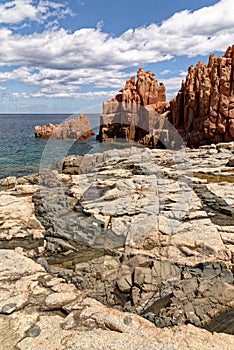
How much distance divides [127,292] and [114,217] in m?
7.42

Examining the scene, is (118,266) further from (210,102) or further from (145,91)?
(145,91)

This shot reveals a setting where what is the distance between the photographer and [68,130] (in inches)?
3871

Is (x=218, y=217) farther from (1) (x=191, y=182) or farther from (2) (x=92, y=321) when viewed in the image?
(2) (x=92, y=321)

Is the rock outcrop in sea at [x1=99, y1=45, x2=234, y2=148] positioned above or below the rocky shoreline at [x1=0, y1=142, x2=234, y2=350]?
above

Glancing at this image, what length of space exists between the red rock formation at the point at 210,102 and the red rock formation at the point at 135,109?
1582 cm

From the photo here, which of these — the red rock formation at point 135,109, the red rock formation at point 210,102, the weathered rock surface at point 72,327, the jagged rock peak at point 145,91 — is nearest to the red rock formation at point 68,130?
the red rock formation at point 135,109

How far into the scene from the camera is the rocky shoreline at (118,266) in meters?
9.39

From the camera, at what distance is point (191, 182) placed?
2708 cm

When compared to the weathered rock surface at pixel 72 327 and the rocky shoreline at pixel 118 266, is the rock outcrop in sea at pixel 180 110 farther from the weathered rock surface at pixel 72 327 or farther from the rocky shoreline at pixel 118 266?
the weathered rock surface at pixel 72 327

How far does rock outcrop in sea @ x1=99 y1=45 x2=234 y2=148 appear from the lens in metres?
58.0

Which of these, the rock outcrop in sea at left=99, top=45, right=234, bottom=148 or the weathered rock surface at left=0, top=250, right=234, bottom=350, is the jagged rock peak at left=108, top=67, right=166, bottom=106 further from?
the weathered rock surface at left=0, top=250, right=234, bottom=350

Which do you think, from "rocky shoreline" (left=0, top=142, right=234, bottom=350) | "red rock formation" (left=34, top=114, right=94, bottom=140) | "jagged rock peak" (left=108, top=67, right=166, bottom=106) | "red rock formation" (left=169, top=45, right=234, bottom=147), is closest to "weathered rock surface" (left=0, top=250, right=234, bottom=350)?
"rocky shoreline" (left=0, top=142, right=234, bottom=350)

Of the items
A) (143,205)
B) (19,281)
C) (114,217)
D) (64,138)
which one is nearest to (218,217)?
(143,205)

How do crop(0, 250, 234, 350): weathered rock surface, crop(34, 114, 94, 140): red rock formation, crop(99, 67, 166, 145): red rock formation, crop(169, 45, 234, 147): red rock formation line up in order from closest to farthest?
crop(0, 250, 234, 350): weathered rock surface → crop(169, 45, 234, 147): red rock formation → crop(99, 67, 166, 145): red rock formation → crop(34, 114, 94, 140): red rock formation
